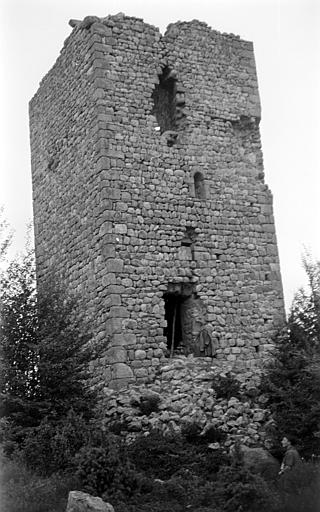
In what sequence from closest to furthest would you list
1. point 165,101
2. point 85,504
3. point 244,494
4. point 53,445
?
point 85,504 < point 244,494 < point 53,445 < point 165,101

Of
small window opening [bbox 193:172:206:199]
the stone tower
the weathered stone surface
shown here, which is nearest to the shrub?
the stone tower

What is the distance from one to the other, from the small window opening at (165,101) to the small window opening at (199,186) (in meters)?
1.15

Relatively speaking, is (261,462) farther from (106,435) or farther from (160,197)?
(160,197)

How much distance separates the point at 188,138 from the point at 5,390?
6.63m

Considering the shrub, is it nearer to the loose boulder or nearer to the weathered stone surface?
the loose boulder

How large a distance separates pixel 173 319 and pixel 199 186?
9.00 feet

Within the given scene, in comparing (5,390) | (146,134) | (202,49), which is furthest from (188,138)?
(5,390)

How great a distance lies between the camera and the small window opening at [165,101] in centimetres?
1642

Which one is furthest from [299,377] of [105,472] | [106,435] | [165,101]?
[165,101]

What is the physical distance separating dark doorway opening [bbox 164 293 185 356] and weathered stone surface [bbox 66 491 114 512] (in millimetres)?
6494

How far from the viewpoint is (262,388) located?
520 inches

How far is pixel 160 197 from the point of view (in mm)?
15359

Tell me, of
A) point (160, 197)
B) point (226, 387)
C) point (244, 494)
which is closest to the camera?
point (244, 494)

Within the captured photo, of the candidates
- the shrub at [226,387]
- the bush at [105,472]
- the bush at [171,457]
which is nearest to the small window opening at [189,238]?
the shrub at [226,387]
